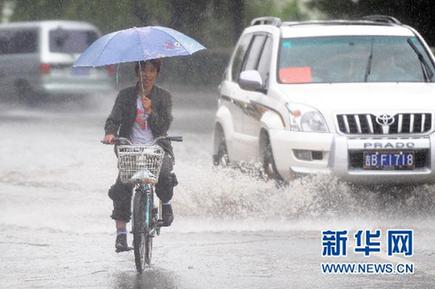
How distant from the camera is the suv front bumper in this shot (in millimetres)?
12812

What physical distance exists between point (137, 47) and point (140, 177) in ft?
3.34

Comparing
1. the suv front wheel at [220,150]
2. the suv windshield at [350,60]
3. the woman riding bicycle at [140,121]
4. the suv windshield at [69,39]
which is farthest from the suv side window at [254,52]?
the suv windshield at [69,39]

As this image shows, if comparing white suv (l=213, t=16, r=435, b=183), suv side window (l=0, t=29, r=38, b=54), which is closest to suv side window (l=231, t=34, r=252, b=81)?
white suv (l=213, t=16, r=435, b=183)

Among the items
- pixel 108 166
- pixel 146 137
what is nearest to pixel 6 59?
pixel 108 166

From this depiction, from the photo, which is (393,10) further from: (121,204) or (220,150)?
(121,204)

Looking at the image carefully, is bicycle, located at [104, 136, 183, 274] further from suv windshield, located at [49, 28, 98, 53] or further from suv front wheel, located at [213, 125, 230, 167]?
suv windshield, located at [49, 28, 98, 53]

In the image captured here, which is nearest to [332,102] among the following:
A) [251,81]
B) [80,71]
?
[251,81]

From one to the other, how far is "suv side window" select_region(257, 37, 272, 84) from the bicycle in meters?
4.53

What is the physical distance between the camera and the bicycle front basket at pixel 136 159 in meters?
9.77

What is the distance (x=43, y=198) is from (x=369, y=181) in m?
3.93

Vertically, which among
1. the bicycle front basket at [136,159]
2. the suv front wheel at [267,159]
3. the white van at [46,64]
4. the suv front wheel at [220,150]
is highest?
the bicycle front basket at [136,159]

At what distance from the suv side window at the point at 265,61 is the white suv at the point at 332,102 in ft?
0.06

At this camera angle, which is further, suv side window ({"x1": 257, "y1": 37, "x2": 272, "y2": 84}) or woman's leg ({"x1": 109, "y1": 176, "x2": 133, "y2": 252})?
suv side window ({"x1": 257, "y1": 37, "x2": 272, "y2": 84})

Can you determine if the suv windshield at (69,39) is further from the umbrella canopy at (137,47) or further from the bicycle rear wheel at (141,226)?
the bicycle rear wheel at (141,226)
